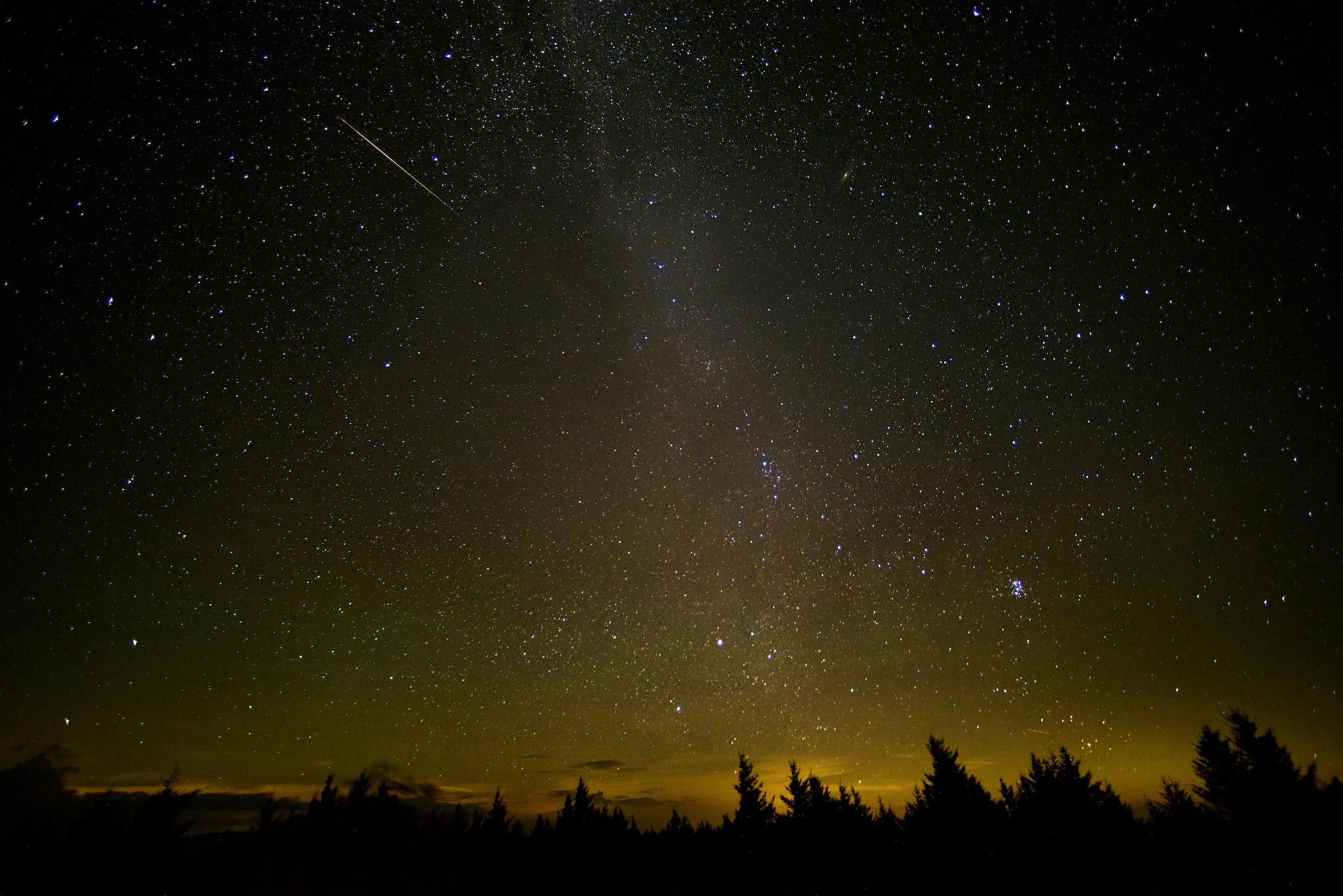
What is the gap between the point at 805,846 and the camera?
930 inches

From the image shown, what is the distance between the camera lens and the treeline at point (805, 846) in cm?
1562

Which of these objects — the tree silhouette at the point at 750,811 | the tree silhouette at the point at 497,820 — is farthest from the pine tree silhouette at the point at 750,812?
the tree silhouette at the point at 497,820

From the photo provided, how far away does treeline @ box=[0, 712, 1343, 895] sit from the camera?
1562cm

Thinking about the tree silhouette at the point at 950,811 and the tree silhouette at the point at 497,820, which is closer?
the tree silhouette at the point at 950,811

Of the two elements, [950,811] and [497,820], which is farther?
[497,820]

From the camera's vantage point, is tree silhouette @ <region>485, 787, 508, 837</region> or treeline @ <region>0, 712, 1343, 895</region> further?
tree silhouette @ <region>485, 787, 508, 837</region>

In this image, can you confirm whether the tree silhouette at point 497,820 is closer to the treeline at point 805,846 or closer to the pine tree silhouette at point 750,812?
the treeline at point 805,846

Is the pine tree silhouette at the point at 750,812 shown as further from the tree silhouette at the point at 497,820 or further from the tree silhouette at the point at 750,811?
the tree silhouette at the point at 497,820

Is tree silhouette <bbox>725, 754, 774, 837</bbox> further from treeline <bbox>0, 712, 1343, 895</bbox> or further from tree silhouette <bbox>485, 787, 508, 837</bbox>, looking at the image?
tree silhouette <bbox>485, 787, 508, 837</bbox>

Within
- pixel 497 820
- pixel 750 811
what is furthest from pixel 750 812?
pixel 497 820

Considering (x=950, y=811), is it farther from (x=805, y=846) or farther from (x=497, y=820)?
(x=497, y=820)

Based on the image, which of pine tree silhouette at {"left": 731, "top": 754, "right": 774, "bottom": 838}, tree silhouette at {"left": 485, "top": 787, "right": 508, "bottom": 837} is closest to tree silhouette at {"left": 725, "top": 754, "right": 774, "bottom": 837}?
pine tree silhouette at {"left": 731, "top": 754, "right": 774, "bottom": 838}

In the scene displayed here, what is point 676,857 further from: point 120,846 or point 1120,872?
point 120,846

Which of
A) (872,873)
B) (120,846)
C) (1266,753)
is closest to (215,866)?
(120,846)
